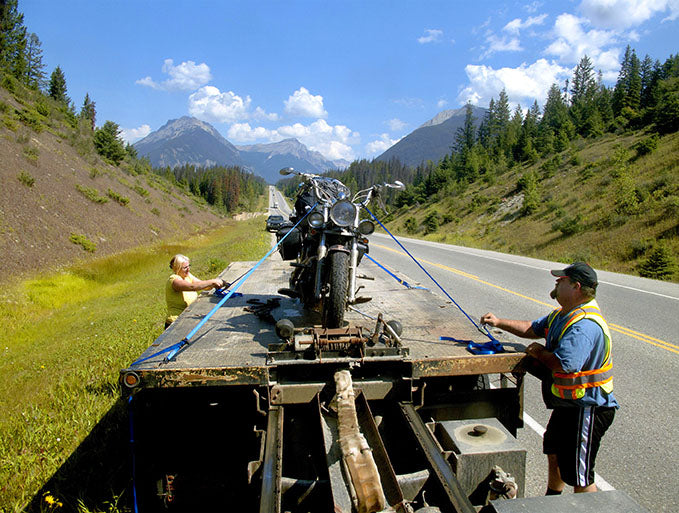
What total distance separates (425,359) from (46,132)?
115 feet

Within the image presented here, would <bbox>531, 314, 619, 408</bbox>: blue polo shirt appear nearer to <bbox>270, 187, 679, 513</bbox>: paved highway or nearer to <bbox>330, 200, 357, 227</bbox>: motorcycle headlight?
<bbox>270, 187, 679, 513</bbox>: paved highway

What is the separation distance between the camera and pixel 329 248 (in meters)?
4.21

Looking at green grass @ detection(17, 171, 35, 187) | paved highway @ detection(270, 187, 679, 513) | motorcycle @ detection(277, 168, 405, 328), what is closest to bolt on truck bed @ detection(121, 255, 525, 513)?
motorcycle @ detection(277, 168, 405, 328)

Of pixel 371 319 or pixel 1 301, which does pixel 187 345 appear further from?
pixel 1 301

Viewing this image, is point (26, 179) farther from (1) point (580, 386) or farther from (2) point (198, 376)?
(1) point (580, 386)

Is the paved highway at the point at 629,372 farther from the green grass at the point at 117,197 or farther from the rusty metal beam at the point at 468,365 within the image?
the green grass at the point at 117,197

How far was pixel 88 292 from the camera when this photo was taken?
14344 mm

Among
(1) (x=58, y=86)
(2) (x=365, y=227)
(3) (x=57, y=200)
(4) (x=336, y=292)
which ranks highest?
(1) (x=58, y=86)

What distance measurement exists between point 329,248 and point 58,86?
76883 millimetres

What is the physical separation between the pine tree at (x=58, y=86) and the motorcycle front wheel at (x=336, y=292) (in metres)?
72.2

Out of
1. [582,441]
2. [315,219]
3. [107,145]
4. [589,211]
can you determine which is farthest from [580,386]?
[107,145]

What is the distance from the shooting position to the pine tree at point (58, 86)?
206 feet

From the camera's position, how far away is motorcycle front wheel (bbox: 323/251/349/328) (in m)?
3.84

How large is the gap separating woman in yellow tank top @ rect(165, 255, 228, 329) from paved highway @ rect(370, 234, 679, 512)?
3.76 m
